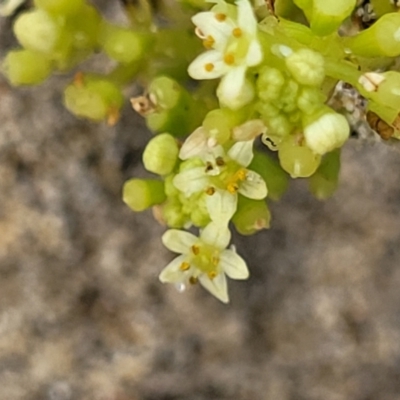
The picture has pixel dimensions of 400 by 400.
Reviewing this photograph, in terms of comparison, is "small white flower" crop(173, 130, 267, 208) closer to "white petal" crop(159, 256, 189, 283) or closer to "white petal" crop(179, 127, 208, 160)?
"white petal" crop(179, 127, 208, 160)

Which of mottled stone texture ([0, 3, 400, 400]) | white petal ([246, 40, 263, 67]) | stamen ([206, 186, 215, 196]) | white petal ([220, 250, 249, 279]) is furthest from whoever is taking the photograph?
mottled stone texture ([0, 3, 400, 400])

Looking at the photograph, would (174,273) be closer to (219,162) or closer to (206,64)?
(219,162)

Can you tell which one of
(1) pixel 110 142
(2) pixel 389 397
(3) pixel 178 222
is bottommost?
(2) pixel 389 397

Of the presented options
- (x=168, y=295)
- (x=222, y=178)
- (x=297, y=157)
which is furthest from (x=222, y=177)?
(x=168, y=295)

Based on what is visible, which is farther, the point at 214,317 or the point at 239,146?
the point at 214,317

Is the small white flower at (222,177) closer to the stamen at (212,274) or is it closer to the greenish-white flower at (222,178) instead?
the greenish-white flower at (222,178)

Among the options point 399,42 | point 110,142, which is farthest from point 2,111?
point 399,42

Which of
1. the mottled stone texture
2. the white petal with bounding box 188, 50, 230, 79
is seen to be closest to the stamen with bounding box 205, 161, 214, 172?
the white petal with bounding box 188, 50, 230, 79

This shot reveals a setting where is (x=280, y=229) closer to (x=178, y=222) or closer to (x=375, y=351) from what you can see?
(x=375, y=351)
